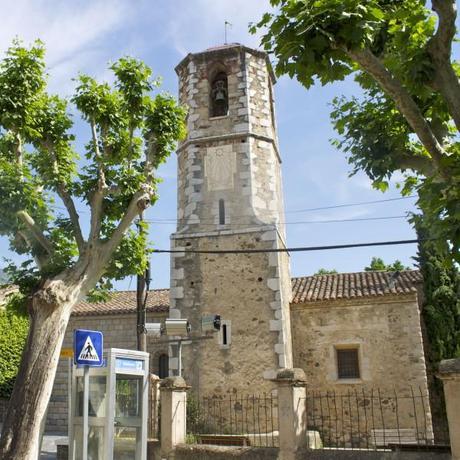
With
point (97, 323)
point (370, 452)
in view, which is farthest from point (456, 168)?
point (97, 323)

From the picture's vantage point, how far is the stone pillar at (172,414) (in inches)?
386

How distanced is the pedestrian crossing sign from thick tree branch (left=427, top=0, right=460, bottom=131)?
5376 millimetres

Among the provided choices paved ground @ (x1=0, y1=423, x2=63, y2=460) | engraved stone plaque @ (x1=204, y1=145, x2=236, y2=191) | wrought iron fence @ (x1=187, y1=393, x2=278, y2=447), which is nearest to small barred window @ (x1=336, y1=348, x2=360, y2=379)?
wrought iron fence @ (x1=187, y1=393, x2=278, y2=447)

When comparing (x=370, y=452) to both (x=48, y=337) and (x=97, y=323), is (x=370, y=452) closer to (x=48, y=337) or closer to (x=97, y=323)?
(x=48, y=337)

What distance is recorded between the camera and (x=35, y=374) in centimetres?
750

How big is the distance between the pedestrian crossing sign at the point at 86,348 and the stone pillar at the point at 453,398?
479 centimetres

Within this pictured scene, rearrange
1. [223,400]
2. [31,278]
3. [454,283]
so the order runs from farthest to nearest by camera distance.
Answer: [454,283] < [223,400] < [31,278]

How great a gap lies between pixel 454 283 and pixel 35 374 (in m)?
14.1

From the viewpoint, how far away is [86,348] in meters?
7.21

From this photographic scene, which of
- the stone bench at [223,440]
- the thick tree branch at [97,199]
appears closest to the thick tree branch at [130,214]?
the thick tree branch at [97,199]

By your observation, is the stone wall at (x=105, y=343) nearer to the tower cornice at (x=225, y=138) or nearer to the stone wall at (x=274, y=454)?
the tower cornice at (x=225, y=138)

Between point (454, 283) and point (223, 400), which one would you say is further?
point (454, 283)

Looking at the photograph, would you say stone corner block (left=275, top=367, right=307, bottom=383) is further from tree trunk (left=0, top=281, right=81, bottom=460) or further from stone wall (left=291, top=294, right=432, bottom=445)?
stone wall (left=291, top=294, right=432, bottom=445)

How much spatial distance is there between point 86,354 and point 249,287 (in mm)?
8783
